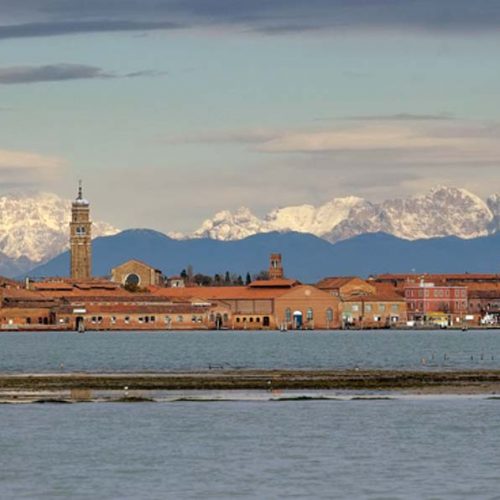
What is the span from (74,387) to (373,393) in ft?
39.4

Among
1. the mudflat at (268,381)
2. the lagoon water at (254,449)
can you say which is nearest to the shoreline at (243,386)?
the mudflat at (268,381)

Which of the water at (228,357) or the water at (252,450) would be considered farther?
the water at (228,357)

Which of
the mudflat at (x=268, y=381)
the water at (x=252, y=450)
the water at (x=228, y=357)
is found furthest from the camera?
the water at (x=228, y=357)

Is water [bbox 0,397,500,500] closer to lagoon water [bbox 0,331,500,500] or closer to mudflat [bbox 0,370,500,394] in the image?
lagoon water [bbox 0,331,500,500]

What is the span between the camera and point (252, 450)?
48000mm

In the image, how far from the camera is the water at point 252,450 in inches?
1626

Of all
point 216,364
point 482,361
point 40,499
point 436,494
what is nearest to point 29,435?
point 40,499

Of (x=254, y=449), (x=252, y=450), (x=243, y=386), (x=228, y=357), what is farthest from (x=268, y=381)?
(x=228, y=357)

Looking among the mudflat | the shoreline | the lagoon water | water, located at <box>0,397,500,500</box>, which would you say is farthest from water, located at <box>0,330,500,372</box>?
water, located at <box>0,397,500,500</box>

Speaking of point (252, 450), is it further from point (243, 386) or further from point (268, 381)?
point (268, 381)

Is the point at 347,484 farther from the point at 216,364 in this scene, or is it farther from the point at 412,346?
the point at 412,346

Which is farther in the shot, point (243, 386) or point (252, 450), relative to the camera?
point (243, 386)

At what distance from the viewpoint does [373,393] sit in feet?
221

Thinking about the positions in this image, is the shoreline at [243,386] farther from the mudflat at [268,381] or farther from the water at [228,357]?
the water at [228,357]
